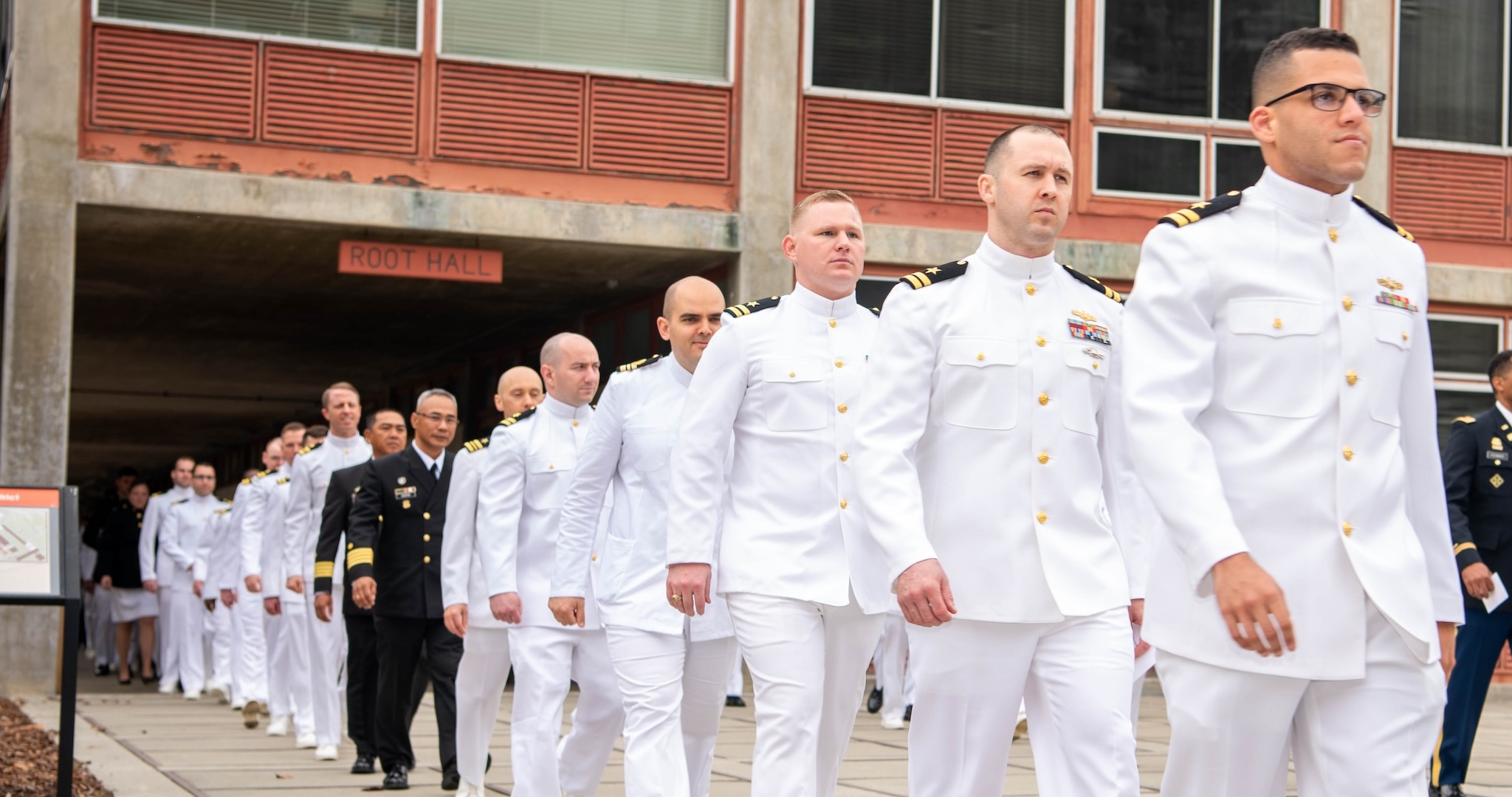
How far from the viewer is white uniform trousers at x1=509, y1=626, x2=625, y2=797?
7.80 meters

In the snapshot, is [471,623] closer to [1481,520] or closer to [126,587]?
[1481,520]

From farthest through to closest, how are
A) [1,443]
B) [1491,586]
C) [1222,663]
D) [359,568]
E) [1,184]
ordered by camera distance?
[1,184], [1,443], [359,568], [1491,586], [1222,663]

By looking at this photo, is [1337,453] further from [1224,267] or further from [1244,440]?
[1224,267]

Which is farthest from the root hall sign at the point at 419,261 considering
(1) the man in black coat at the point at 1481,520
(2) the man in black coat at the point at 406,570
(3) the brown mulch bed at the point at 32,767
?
(1) the man in black coat at the point at 1481,520

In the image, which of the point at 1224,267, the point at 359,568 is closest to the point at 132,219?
the point at 359,568

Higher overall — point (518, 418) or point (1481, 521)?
point (518, 418)

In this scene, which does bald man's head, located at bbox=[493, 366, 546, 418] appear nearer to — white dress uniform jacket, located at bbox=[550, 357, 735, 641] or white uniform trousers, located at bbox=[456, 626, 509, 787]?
white uniform trousers, located at bbox=[456, 626, 509, 787]

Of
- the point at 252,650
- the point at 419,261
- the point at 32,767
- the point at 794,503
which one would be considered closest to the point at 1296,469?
the point at 794,503

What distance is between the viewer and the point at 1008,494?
5215 mm

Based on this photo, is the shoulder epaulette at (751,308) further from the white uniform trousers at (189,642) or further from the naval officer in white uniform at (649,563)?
the white uniform trousers at (189,642)

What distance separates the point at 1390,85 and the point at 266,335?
1492cm

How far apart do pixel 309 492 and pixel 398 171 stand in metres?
4.32

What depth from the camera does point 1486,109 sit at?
64.4ft

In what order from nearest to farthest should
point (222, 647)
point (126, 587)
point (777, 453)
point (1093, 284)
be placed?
point (1093, 284)
point (777, 453)
point (222, 647)
point (126, 587)
